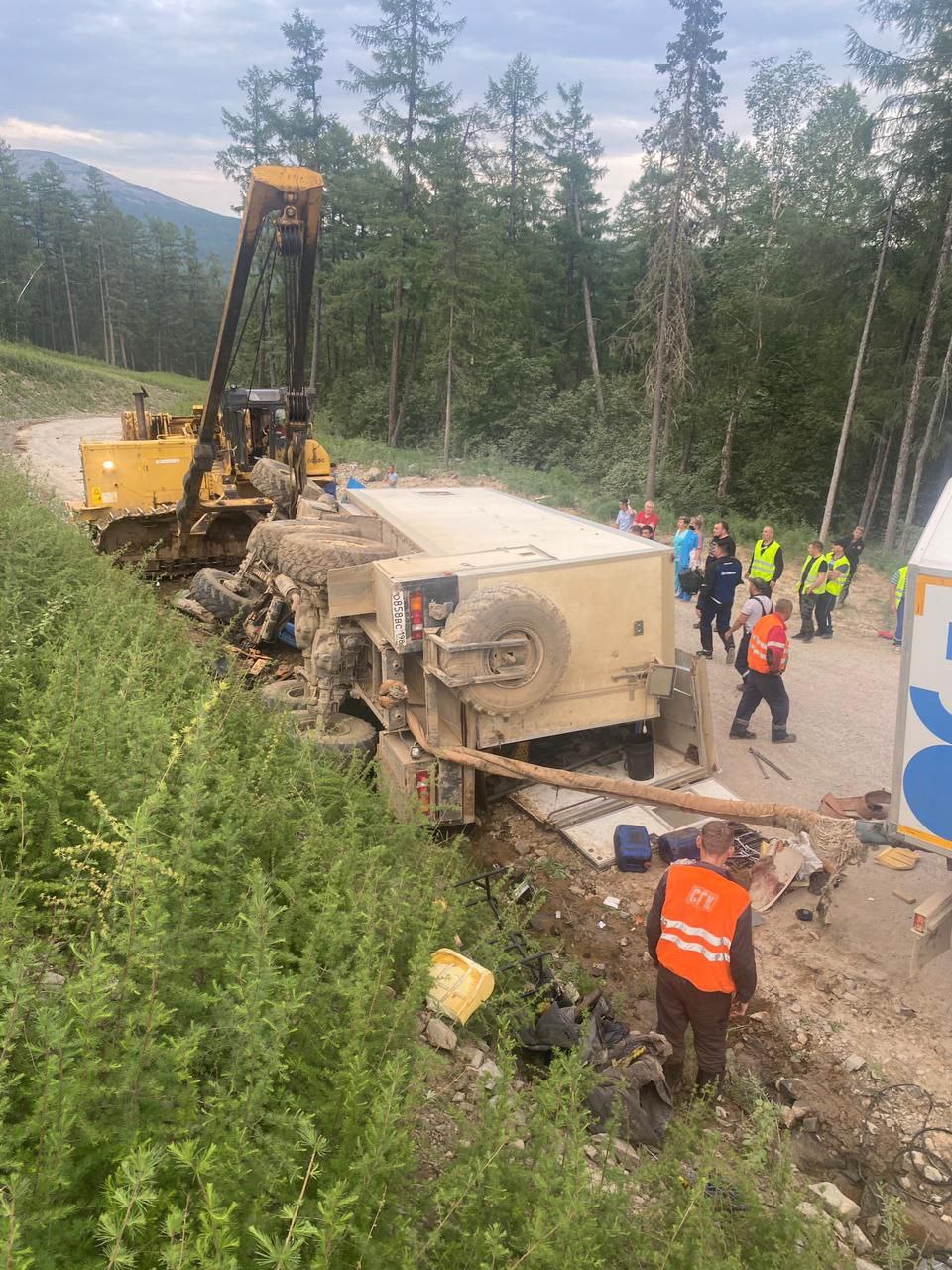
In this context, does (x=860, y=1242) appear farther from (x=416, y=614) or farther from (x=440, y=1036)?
(x=416, y=614)

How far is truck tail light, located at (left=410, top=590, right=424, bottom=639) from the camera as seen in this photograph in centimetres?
579

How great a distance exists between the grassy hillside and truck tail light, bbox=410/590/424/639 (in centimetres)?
3580

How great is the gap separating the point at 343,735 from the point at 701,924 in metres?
3.60

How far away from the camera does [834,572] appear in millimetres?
12297

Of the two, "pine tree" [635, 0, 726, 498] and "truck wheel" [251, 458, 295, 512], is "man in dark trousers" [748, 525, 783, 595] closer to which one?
"truck wheel" [251, 458, 295, 512]

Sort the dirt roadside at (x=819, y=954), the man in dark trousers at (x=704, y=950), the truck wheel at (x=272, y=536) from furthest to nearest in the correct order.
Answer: the truck wheel at (x=272, y=536) → the dirt roadside at (x=819, y=954) → the man in dark trousers at (x=704, y=950)

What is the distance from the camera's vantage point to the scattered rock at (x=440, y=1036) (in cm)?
377

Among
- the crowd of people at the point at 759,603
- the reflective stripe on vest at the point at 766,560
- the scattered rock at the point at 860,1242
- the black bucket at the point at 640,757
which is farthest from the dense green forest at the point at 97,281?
the scattered rock at the point at 860,1242

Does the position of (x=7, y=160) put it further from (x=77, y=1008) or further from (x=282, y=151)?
(x=77, y=1008)

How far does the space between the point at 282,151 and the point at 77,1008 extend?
125 ft

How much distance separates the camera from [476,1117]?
135 inches

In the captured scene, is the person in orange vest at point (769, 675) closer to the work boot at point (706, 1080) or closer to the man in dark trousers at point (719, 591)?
the man in dark trousers at point (719, 591)

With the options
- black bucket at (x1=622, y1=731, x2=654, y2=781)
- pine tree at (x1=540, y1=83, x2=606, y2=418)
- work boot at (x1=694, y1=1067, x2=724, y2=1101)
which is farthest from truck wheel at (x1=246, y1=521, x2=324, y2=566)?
pine tree at (x1=540, y1=83, x2=606, y2=418)

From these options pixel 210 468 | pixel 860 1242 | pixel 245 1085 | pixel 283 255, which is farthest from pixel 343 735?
pixel 283 255
